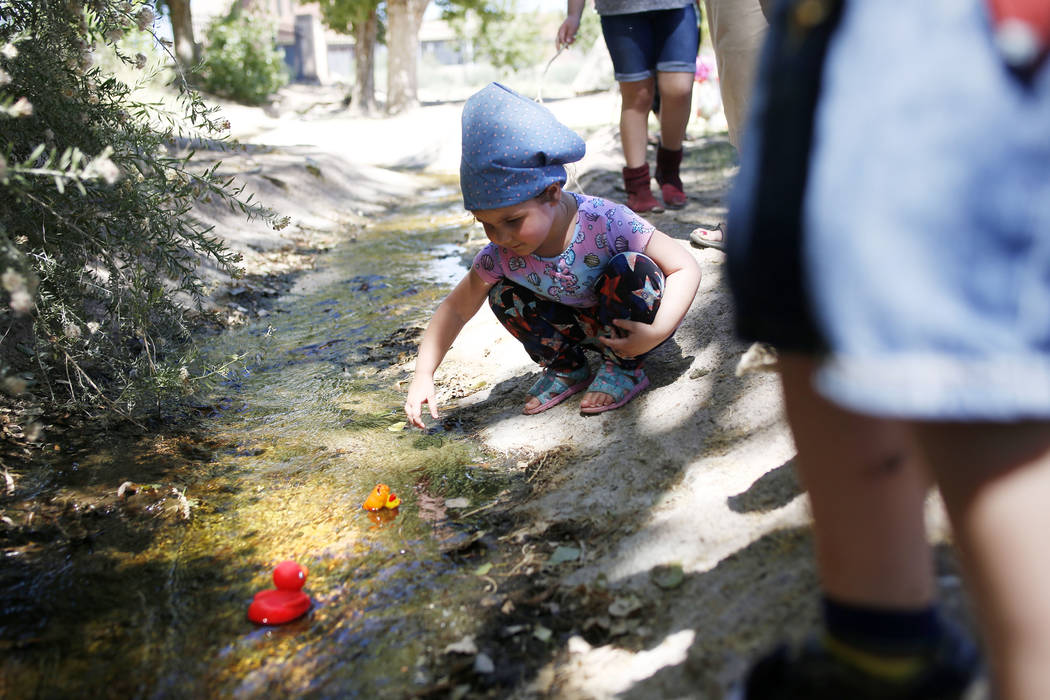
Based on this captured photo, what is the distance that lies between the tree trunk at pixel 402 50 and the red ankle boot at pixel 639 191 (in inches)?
618

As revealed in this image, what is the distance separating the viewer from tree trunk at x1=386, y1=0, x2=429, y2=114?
19.4m

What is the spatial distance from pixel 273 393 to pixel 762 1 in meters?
2.52

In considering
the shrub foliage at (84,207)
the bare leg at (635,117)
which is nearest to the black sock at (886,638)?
the shrub foliage at (84,207)

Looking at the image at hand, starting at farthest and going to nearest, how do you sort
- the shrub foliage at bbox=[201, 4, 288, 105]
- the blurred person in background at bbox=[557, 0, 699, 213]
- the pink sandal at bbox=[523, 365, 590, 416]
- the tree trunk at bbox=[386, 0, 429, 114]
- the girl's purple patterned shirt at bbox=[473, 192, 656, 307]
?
the shrub foliage at bbox=[201, 4, 288, 105] < the tree trunk at bbox=[386, 0, 429, 114] < the blurred person in background at bbox=[557, 0, 699, 213] < the pink sandal at bbox=[523, 365, 590, 416] < the girl's purple patterned shirt at bbox=[473, 192, 656, 307]

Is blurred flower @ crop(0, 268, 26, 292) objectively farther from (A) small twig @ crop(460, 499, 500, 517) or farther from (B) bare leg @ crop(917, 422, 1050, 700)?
(B) bare leg @ crop(917, 422, 1050, 700)

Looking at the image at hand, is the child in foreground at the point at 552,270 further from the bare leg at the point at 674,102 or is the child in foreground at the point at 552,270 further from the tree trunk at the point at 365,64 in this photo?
the tree trunk at the point at 365,64

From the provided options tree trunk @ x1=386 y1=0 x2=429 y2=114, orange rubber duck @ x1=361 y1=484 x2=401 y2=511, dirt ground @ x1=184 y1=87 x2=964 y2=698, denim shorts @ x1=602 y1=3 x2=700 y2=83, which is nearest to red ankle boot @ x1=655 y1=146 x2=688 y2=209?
denim shorts @ x1=602 y1=3 x2=700 y2=83

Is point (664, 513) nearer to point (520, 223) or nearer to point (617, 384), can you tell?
point (617, 384)

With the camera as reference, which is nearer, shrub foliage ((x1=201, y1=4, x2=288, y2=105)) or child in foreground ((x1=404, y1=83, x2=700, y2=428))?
child in foreground ((x1=404, y1=83, x2=700, y2=428))

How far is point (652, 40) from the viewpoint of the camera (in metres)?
4.83

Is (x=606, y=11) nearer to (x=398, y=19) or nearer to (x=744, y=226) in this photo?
(x=744, y=226)

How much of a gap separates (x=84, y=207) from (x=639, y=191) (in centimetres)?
310

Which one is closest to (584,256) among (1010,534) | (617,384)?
(617,384)

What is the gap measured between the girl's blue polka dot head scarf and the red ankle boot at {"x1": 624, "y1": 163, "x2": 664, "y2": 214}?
236cm
